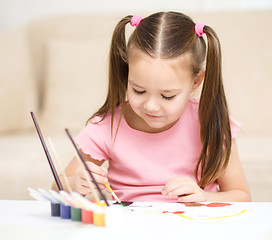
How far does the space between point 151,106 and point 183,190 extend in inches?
Answer: 7.3

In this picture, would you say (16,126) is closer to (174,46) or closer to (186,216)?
(174,46)

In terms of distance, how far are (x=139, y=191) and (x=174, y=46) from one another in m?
0.36

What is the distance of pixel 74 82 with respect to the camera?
2029mm

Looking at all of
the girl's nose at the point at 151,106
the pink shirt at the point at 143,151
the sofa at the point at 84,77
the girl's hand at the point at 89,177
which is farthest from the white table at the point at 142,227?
the sofa at the point at 84,77

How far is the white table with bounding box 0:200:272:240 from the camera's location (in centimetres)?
67

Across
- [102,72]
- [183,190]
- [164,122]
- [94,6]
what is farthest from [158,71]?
[94,6]

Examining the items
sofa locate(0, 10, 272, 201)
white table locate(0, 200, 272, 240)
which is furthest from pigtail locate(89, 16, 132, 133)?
sofa locate(0, 10, 272, 201)

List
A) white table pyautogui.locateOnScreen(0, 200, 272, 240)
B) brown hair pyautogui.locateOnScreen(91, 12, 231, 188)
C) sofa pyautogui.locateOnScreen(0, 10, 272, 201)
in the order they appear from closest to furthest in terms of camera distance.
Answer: white table pyautogui.locateOnScreen(0, 200, 272, 240) < brown hair pyautogui.locateOnScreen(91, 12, 231, 188) < sofa pyautogui.locateOnScreen(0, 10, 272, 201)

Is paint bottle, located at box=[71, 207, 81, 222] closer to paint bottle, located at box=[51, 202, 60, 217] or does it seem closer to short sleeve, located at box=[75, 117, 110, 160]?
paint bottle, located at box=[51, 202, 60, 217]

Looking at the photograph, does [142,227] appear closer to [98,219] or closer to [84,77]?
[98,219]

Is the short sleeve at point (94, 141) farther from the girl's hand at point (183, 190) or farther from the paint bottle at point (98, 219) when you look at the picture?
the paint bottle at point (98, 219)

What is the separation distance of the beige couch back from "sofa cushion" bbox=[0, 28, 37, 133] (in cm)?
1

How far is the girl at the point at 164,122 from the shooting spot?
985 mm

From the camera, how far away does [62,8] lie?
8.03ft
